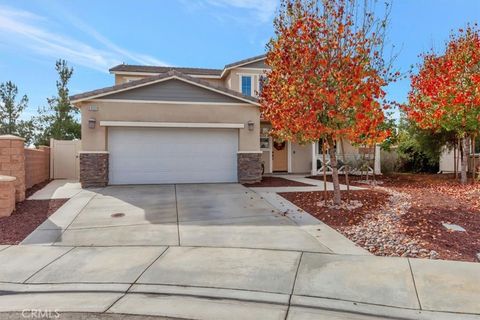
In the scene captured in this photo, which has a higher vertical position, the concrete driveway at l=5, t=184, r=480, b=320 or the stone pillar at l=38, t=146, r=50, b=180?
the stone pillar at l=38, t=146, r=50, b=180

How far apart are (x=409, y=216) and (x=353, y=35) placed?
424 cm

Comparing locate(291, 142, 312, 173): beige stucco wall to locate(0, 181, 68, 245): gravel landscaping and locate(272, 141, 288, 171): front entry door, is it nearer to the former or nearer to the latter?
locate(272, 141, 288, 171): front entry door

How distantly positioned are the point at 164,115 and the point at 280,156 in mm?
7403

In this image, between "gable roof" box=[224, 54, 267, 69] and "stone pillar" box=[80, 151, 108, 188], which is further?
"gable roof" box=[224, 54, 267, 69]

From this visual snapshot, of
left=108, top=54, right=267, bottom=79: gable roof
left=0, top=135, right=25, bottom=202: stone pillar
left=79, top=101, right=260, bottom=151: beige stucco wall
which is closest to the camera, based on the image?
left=0, top=135, right=25, bottom=202: stone pillar

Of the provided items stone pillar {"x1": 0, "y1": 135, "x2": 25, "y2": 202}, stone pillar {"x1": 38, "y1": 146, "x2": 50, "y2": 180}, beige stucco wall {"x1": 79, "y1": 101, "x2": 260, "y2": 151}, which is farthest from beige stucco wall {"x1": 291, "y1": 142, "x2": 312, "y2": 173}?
stone pillar {"x1": 0, "y1": 135, "x2": 25, "y2": 202}

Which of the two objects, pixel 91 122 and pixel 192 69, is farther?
pixel 192 69

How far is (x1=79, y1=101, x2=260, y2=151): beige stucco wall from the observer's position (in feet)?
40.4

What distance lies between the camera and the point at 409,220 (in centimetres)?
712

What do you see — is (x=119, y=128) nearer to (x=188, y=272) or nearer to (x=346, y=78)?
(x=346, y=78)

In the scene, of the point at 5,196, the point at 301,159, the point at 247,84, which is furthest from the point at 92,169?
the point at 301,159

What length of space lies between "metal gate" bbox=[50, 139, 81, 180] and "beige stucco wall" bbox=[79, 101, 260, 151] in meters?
4.19

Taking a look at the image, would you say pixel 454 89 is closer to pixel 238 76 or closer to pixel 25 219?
pixel 238 76

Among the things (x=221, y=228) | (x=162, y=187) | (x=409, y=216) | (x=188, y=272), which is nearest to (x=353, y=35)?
(x=409, y=216)
